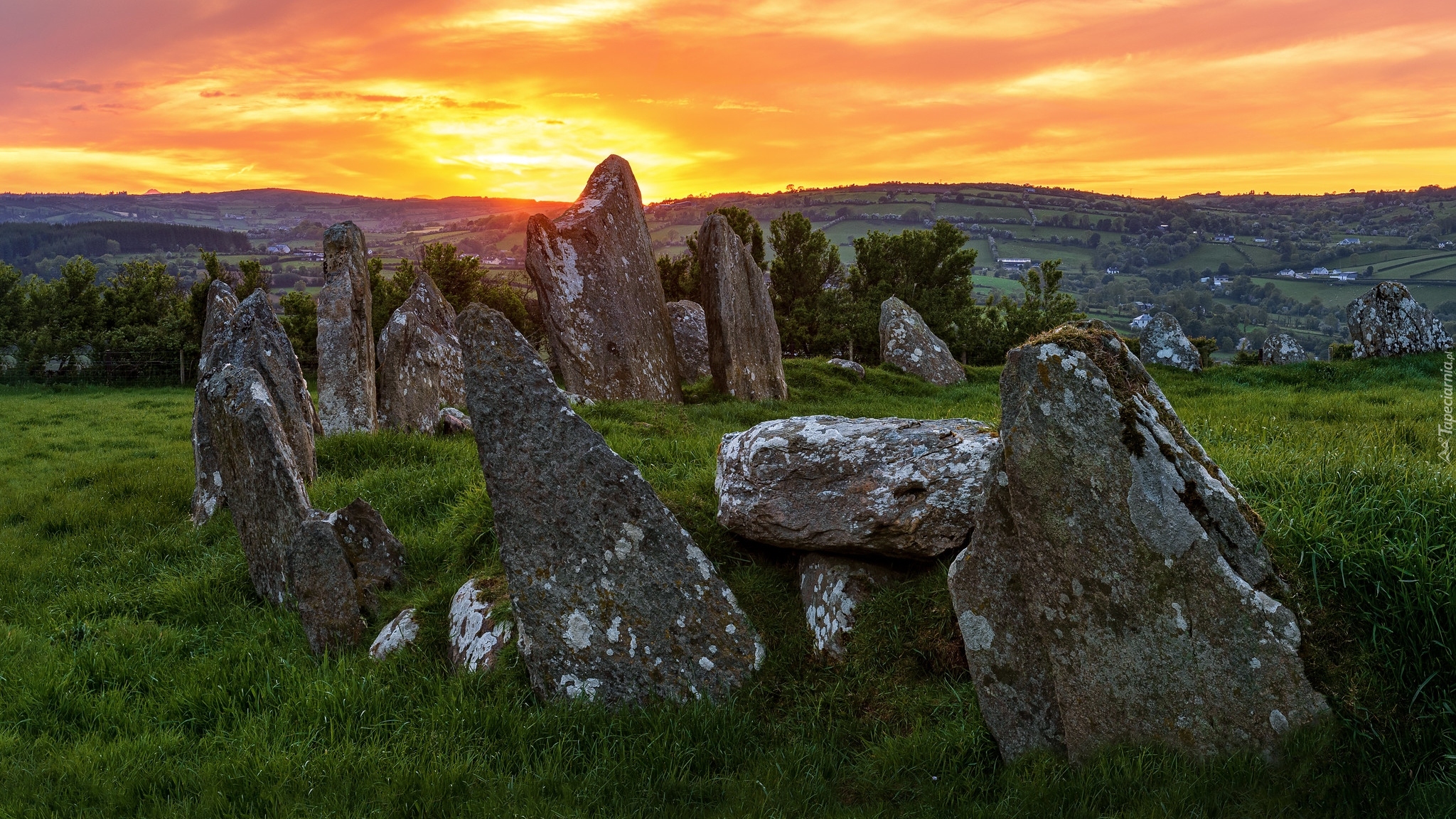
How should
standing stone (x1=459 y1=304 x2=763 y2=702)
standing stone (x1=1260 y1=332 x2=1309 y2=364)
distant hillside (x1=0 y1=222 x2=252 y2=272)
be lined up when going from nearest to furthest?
standing stone (x1=459 y1=304 x2=763 y2=702) < standing stone (x1=1260 y1=332 x2=1309 y2=364) < distant hillside (x1=0 y1=222 x2=252 y2=272)

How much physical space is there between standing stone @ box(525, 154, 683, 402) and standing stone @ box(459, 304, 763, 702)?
1123cm

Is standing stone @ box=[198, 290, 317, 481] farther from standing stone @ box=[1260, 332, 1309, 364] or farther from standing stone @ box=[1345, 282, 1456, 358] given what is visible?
standing stone @ box=[1260, 332, 1309, 364]

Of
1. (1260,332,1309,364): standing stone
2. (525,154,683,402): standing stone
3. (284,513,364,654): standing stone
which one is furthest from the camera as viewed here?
(1260,332,1309,364): standing stone

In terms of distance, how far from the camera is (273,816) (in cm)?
489

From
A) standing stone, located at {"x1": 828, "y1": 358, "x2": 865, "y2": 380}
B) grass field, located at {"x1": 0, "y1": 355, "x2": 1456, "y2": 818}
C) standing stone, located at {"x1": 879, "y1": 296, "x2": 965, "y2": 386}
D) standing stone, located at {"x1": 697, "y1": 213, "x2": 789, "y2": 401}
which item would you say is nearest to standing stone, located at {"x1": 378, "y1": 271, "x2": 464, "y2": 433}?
standing stone, located at {"x1": 697, "y1": 213, "x2": 789, "y2": 401}

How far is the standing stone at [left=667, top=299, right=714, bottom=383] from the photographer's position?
975 inches

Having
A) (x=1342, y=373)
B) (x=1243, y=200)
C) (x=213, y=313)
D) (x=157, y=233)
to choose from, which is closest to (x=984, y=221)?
(x=1243, y=200)

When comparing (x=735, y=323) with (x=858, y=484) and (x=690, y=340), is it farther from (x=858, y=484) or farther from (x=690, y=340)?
(x=858, y=484)

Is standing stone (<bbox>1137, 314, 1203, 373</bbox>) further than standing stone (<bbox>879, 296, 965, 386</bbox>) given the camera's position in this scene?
No

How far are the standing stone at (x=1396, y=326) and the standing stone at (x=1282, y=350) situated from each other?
6.89 m

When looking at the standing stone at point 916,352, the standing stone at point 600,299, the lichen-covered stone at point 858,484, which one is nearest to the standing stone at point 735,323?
the standing stone at point 600,299

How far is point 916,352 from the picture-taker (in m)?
25.9

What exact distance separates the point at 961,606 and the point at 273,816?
436cm

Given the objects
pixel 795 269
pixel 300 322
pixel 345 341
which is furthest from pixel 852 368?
pixel 300 322
